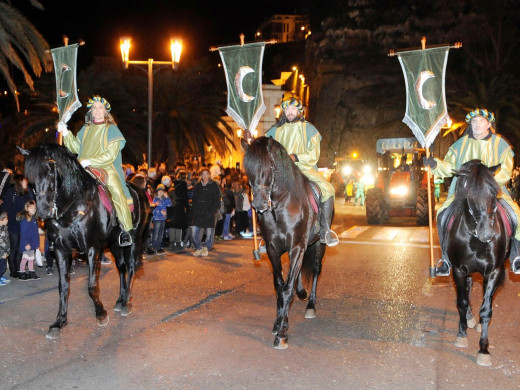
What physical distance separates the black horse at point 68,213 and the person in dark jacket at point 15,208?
307 centimetres

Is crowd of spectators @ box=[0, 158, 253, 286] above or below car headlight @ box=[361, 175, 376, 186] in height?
below

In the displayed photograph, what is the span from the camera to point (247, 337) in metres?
6.60

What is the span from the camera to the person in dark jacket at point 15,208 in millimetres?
9969

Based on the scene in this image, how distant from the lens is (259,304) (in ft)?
27.1

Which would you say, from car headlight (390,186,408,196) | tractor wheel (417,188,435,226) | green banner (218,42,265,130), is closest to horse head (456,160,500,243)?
green banner (218,42,265,130)

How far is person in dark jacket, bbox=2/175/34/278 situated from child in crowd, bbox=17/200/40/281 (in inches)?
3.7

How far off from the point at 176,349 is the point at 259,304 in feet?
7.66

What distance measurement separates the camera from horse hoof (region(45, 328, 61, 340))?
255 inches

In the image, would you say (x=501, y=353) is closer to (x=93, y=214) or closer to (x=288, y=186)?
(x=288, y=186)

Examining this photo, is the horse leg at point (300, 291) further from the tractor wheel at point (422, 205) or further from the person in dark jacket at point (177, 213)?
the tractor wheel at point (422, 205)

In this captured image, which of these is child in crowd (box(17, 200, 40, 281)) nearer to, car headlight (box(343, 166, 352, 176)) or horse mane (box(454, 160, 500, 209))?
horse mane (box(454, 160, 500, 209))

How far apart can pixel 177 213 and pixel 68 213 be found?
7531 millimetres

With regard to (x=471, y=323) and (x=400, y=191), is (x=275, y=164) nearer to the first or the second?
(x=471, y=323)

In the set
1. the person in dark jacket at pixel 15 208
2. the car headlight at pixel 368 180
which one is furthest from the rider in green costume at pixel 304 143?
the car headlight at pixel 368 180
